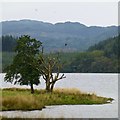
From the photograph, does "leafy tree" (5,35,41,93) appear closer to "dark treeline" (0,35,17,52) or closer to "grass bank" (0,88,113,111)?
"grass bank" (0,88,113,111)

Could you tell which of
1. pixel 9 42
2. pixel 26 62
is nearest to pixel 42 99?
pixel 26 62

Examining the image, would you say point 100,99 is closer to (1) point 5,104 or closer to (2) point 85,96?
(2) point 85,96

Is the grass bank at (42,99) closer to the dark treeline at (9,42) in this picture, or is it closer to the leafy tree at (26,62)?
the leafy tree at (26,62)

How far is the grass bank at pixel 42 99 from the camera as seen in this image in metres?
37.0

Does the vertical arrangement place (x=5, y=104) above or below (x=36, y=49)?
below

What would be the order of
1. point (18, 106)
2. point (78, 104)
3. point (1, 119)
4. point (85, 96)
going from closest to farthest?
point (1, 119)
point (18, 106)
point (78, 104)
point (85, 96)

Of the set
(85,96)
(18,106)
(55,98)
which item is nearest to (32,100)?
(18,106)

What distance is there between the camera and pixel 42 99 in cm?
4288

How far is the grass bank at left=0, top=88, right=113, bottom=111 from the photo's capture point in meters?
37.0

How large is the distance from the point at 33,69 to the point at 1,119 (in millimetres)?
24708

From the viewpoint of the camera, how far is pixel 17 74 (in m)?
51.1

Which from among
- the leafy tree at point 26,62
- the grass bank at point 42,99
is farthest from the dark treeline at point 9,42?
the grass bank at point 42,99

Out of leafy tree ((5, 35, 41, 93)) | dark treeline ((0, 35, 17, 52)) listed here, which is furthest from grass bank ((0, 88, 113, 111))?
dark treeline ((0, 35, 17, 52))

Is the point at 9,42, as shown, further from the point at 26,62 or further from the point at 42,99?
the point at 42,99
